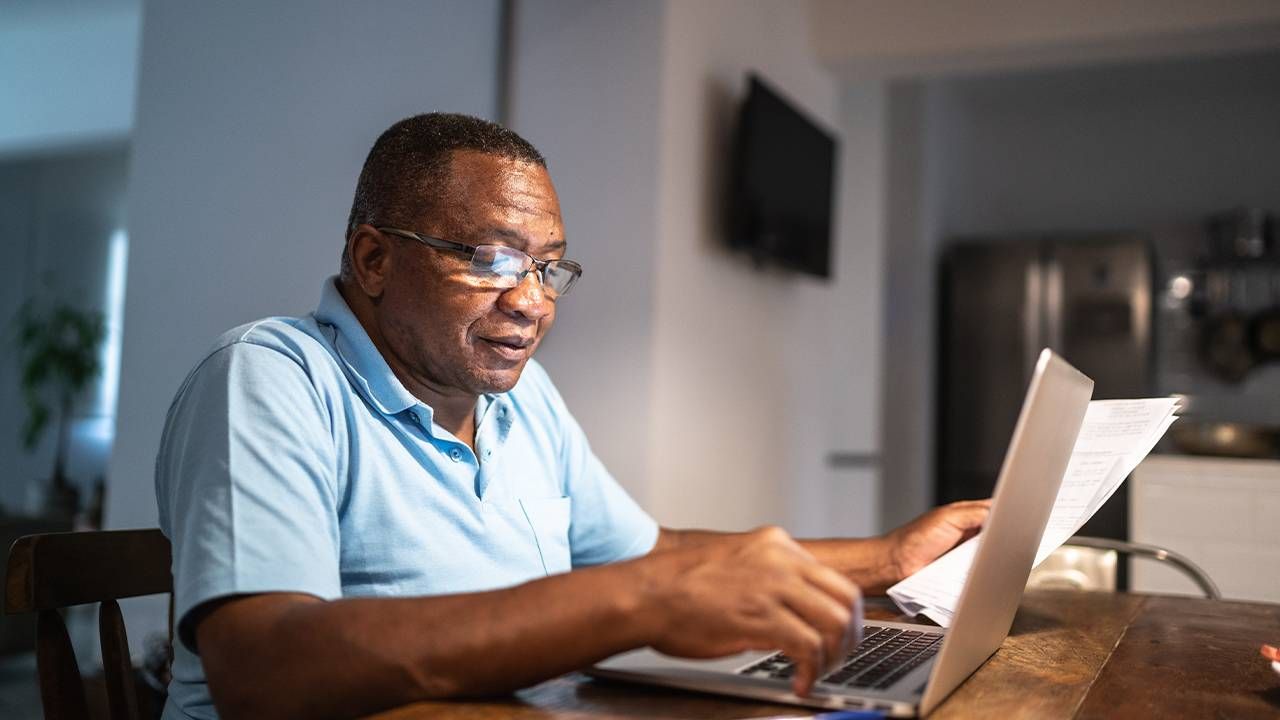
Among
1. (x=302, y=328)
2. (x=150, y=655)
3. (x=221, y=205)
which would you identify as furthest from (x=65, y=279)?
(x=302, y=328)

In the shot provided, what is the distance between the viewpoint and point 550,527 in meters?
1.26

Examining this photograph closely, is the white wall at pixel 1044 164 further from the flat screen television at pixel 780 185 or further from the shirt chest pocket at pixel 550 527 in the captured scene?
the shirt chest pocket at pixel 550 527

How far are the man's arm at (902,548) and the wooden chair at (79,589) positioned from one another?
2.05 feet

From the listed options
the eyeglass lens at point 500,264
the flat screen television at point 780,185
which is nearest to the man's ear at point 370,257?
the eyeglass lens at point 500,264

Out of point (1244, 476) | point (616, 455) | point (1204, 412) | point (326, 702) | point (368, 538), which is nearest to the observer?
point (326, 702)

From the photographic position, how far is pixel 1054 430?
0.85 metres

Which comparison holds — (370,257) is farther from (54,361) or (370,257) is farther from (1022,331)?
(54,361)

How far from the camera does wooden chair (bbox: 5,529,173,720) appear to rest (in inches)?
38.4

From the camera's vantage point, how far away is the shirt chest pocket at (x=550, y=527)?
1225 mm

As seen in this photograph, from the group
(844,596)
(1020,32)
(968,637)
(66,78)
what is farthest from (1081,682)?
(66,78)

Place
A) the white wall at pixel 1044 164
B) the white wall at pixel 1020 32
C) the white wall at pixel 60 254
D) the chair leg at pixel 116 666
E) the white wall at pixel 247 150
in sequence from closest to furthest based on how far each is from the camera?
1. the chair leg at pixel 116 666
2. the white wall at pixel 247 150
3. the white wall at pixel 1020 32
4. the white wall at pixel 1044 164
5. the white wall at pixel 60 254

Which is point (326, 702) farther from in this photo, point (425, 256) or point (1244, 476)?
point (1244, 476)

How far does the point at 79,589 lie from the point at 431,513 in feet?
1.10

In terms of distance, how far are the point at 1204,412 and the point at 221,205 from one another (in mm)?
4999
